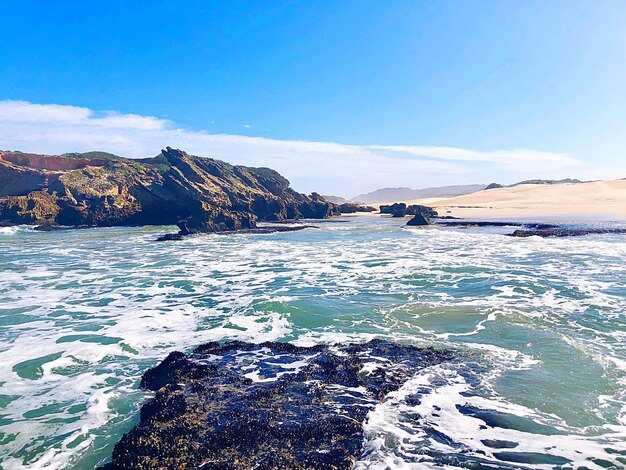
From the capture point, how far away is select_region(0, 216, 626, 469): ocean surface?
6.23 m

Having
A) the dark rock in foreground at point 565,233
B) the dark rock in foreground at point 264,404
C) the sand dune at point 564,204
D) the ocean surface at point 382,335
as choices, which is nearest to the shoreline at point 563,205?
the sand dune at point 564,204

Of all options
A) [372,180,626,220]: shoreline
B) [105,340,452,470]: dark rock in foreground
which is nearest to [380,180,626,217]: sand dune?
[372,180,626,220]: shoreline

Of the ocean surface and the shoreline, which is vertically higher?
the shoreline

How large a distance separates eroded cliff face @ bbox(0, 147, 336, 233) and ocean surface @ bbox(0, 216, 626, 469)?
26213mm

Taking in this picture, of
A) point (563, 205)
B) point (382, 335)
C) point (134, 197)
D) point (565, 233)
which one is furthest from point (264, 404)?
point (563, 205)

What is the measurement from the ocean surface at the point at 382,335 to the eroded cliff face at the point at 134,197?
2621cm

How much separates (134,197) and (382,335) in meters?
59.4

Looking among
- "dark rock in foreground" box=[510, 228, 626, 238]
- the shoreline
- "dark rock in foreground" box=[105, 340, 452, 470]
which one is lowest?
"dark rock in foreground" box=[105, 340, 452, 470]

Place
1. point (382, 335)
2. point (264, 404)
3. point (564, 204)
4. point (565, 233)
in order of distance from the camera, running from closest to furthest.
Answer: point (264, 404), point (382, 335), point (565, 233), point (564, 204)

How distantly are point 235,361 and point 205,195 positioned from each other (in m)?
48.7

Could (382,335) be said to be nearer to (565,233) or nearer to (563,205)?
(565,233)

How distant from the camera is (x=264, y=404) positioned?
700cm

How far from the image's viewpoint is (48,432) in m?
6.63

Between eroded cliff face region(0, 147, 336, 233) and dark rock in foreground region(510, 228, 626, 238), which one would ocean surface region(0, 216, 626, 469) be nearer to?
dark rock in foreground region(510, 228, 626, 238)
